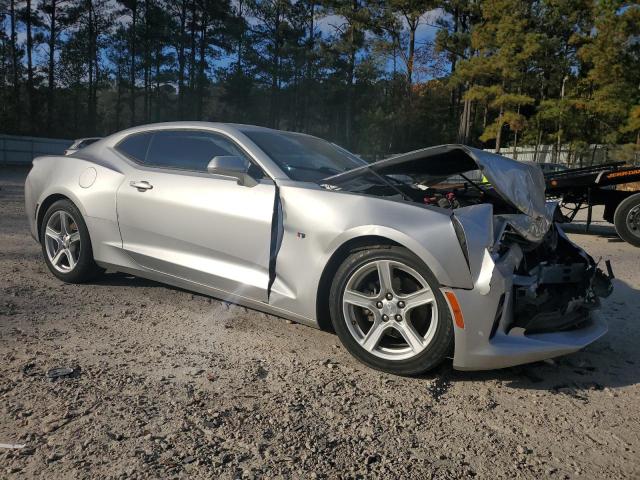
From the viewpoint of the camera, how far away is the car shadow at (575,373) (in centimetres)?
296

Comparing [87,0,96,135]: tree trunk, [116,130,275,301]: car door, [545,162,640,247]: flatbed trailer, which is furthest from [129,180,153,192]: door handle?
[87,0,96,135]: tree trunk

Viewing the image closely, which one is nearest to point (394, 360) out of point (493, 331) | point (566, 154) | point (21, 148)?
point (493, 331)

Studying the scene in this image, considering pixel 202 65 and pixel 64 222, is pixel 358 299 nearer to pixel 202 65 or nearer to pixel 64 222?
pixel 64 222

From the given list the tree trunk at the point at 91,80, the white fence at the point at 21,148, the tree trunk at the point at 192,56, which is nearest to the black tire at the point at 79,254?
the white fence at the point at 21,148

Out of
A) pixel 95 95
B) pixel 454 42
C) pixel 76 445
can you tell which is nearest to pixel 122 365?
pixel 76 445

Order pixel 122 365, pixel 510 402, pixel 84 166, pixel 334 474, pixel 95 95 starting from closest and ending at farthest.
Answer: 1. pixel 334 474
2. pixel 510 402
3. pixel 122 365
4. pixel 84 166
5. pixel 95 95

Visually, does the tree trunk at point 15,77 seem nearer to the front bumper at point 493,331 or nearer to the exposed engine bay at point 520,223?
the exposed engine bay at point 520,223

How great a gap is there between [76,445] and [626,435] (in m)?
2.42

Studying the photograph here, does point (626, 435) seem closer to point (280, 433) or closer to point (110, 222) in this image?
point (280, 433)

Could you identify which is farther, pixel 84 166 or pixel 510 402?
pixel 84 166

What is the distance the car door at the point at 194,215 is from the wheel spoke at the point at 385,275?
0.77 metres

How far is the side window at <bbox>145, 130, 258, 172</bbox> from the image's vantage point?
3.97 m

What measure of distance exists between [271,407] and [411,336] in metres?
0.86

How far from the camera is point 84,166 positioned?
4520 millimetres
